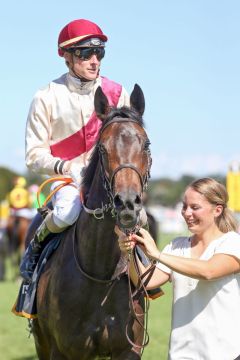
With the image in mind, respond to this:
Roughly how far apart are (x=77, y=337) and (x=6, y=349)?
174 inches

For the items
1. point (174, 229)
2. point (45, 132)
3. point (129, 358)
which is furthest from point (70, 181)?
point (174, 229)

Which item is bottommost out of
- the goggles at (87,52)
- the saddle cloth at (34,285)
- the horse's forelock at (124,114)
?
the saddle cloth at (34,285)

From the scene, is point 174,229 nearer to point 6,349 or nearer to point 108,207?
point 6,349

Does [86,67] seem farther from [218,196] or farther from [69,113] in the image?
[218,196]

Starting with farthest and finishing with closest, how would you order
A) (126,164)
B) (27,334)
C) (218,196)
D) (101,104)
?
(27,334) < (101,104) < (218,196) < (126,164)

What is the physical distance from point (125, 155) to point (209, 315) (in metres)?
1.06

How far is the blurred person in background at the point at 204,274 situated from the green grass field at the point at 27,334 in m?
3.74

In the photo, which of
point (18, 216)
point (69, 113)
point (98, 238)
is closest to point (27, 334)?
point (69, 113)

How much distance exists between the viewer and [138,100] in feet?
17.2

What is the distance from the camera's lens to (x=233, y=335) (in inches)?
191

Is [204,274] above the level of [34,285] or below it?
above

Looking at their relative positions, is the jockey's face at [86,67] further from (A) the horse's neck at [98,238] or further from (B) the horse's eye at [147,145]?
(B) the horse's eye at [147,145]

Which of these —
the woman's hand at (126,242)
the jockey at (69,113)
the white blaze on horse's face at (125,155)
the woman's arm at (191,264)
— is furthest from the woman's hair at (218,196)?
the jockey at (69,113)

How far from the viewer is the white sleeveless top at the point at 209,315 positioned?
483cm
